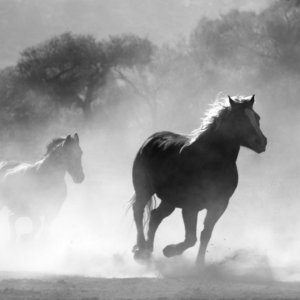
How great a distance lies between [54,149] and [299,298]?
29.9 ft

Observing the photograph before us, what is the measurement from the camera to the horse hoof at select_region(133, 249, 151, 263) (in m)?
14.8

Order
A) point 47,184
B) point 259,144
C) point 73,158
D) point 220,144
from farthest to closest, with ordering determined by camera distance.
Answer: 1. point 73,158
2. point 47,184
3. point 220,144
4. point 259,144

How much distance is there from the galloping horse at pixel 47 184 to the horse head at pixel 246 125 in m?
5.36

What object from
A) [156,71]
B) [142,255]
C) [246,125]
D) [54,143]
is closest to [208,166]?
[246,125]

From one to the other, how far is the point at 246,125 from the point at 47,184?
230 inches

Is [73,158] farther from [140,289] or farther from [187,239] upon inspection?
[140,289]

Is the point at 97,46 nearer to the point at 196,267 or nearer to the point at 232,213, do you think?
the point at 232,213

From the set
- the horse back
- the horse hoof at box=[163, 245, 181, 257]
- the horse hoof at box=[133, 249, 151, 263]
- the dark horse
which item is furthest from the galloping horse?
the horse hoof at box=[163, 245, 181, 257]

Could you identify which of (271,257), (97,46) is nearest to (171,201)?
(271,257)

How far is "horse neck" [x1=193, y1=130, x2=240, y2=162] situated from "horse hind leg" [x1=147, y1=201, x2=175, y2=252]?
1.10m

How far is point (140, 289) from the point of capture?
11641mm

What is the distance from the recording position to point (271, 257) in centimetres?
1698

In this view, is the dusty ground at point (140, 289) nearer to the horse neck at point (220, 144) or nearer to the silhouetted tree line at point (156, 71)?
the horse neck at point (220, 144)

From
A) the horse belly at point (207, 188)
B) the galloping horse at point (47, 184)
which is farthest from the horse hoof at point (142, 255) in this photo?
the galloping horse at point (47, 184)
